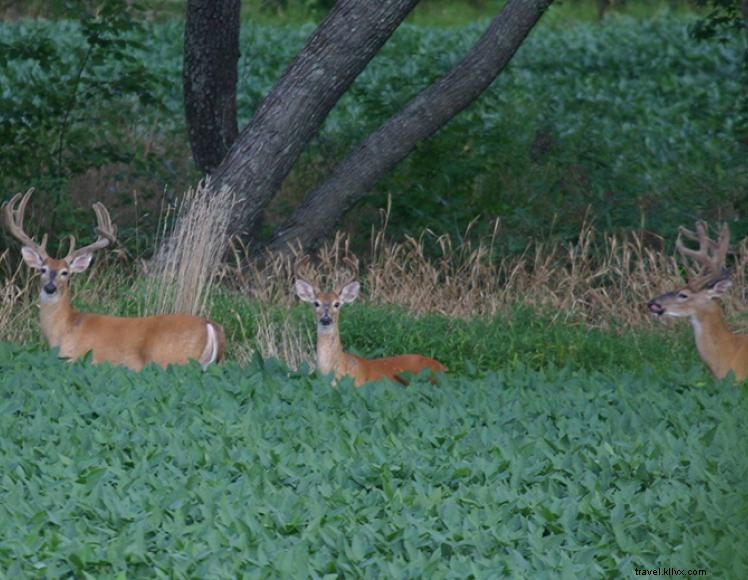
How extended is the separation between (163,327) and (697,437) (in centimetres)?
361

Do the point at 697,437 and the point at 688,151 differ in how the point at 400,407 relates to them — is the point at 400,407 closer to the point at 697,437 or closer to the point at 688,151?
the point at 697,437

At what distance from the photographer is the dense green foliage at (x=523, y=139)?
45.2 feet

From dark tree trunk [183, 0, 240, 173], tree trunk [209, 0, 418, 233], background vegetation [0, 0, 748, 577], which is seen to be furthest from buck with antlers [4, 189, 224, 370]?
dark tree trunk [183, 0, 240, 173]

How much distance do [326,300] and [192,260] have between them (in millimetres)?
1574

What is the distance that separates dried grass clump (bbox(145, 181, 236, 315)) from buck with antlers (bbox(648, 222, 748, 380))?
115 inches

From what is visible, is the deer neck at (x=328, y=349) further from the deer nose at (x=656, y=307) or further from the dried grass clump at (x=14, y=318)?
the dried grass clump at (x=14, y=318)

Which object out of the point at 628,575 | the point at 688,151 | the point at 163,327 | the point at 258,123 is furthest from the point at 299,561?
the point at 688,151

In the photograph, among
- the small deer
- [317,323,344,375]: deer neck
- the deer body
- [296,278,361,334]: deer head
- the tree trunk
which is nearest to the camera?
the small deer

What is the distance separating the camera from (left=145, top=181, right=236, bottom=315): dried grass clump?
34.2 feet

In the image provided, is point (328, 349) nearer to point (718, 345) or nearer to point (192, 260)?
point (192, 260)

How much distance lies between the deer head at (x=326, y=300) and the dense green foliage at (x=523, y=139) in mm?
3888

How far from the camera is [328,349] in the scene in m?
8.98

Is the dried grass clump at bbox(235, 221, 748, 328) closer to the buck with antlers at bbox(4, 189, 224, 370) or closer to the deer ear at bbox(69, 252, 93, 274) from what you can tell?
the deer ear at bbox(69, 252, 93, 274)

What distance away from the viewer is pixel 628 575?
510cm
